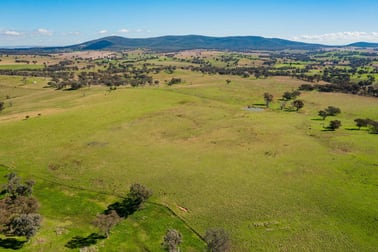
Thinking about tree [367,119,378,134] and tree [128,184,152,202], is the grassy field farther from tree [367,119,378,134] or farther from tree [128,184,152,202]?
tree [367,119,378,134]

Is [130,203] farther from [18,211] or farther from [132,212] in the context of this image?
[18,211]

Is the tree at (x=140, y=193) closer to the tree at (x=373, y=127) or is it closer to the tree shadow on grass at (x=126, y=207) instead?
the tree shadow on grass at (x=126, y=207)

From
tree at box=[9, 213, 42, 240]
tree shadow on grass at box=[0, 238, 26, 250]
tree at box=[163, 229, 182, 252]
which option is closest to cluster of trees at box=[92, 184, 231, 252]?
tree at box=[163, 229, 182, 252]

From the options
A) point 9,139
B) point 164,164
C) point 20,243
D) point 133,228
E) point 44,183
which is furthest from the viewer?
point 9,139

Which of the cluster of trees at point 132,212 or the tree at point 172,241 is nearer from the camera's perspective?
the tree at point 172,241

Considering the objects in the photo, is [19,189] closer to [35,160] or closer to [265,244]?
[35,160]

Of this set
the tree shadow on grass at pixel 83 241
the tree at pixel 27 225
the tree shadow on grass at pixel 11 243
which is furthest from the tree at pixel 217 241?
the tree shadow on grass at pixel 11 243

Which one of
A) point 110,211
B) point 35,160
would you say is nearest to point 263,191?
point 110,211
